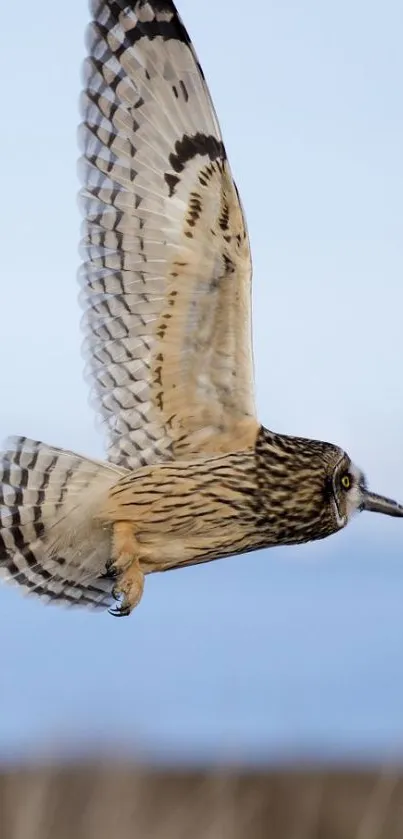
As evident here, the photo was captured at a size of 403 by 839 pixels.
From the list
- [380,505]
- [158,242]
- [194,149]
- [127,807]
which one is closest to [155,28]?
[194,149]

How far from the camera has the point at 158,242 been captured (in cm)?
482

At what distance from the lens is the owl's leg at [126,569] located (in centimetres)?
462

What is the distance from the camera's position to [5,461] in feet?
16.1

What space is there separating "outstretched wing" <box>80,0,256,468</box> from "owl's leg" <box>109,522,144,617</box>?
29 cm

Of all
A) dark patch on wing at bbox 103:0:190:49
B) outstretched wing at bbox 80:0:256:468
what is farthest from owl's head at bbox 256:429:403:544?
dark patch on wing at bbox 103:0:190:49

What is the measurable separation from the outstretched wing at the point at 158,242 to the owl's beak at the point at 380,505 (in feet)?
1.39

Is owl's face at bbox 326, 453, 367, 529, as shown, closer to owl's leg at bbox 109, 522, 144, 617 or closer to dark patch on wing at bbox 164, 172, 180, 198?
owl's leg at bbox 109, 522, 144, 617

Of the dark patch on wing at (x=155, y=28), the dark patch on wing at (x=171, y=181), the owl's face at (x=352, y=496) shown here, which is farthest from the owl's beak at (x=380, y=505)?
the dark patch on wing at (x=155, y=28)

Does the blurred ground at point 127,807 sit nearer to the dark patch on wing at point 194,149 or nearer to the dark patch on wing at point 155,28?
the dark patch on wing at point 194,149

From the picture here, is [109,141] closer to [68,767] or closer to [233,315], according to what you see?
[233,315]

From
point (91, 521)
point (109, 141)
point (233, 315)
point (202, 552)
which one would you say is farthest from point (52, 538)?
point (109, 141)

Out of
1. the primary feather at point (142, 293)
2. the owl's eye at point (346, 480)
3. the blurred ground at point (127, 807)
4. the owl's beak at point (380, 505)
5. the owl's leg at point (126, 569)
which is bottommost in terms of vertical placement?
the blurred ground at point (127, 807)

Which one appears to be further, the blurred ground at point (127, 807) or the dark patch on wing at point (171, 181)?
the dark patch on wing at point (171, 181)

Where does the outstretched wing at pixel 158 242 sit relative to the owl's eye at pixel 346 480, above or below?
above
